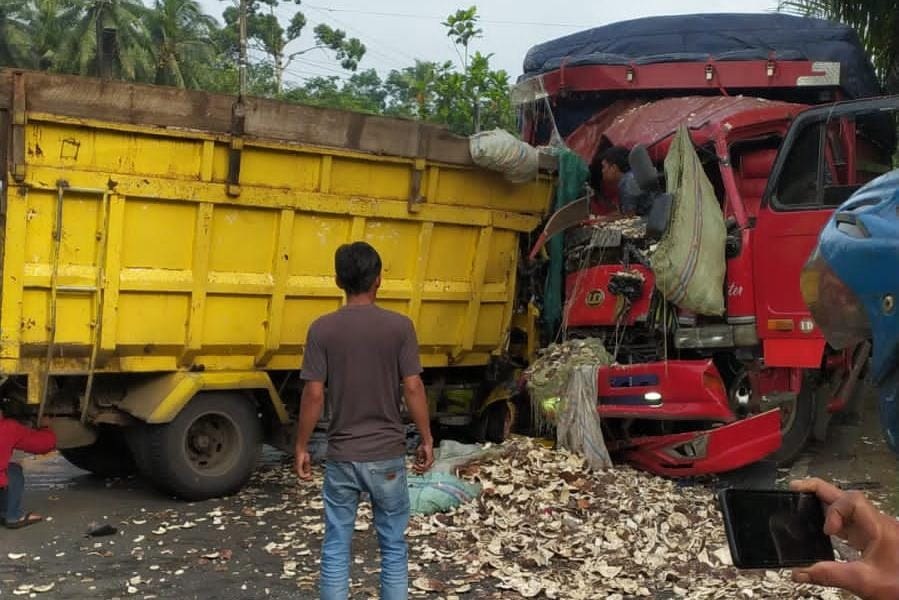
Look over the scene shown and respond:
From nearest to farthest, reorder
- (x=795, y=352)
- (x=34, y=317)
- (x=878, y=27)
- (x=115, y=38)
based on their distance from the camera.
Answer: (x=34, y=317), (x=795, y=352), (x=878, y=27), (x=115, y=38)

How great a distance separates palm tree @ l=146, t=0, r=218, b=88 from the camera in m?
31.3

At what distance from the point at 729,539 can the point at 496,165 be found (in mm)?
5902

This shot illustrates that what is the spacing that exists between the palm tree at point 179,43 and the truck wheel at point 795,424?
27.3 meters

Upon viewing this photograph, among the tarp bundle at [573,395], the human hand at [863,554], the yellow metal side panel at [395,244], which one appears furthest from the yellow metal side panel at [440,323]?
the human hand at [863,554]

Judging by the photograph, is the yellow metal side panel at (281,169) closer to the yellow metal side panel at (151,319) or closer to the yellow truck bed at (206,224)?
the yellow truck bed at (206,224)

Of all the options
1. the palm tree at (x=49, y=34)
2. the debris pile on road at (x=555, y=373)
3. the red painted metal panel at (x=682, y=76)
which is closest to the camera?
the debris pile on road at (x=555, y=373)

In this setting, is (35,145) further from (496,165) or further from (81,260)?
(496,165)

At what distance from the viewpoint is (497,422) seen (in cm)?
787

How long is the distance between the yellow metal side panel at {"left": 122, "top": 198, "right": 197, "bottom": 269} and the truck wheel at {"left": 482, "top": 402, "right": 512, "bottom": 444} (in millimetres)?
2745

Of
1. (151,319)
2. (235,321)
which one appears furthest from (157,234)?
(235,321)

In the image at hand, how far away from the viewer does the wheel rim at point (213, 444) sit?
6.35 meters

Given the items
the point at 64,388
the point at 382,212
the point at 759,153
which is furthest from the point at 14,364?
the point at 759,153

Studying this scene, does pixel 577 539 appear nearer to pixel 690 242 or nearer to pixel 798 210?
pixel 690 242

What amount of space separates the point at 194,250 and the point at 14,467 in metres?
1.62
